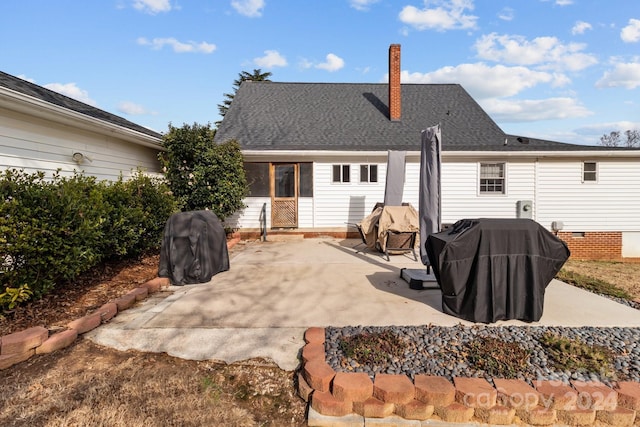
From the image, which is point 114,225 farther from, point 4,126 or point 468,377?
point 468,377

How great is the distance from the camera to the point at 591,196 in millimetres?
9609

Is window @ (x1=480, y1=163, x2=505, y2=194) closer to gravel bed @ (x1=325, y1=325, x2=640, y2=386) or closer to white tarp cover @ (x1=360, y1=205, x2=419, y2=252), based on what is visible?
white tarp cover @ (x1=360, y1=205, x2=419, y2=252)

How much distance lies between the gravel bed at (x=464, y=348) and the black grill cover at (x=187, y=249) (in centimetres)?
265

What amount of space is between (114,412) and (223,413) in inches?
28.7

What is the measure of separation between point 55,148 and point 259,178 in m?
5.03

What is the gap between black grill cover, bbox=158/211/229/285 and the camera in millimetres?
4723

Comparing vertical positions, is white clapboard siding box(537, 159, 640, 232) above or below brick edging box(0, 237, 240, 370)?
above

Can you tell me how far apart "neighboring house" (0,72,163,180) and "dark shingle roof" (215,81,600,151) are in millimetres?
3358

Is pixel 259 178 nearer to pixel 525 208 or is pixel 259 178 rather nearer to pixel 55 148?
pixel 55 148

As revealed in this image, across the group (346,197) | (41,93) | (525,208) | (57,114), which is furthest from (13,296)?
(525,208)

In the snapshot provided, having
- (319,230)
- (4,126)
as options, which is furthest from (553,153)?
(4,126)

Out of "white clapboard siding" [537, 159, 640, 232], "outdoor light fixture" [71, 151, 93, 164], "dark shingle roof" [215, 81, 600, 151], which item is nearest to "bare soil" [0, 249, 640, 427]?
"outdoor light fixture" [71, 151, 93, 164]

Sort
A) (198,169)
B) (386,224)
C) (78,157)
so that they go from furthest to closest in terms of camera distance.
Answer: (198,169) < (386,224) < (78,157)

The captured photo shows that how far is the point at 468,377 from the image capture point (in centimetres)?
230
